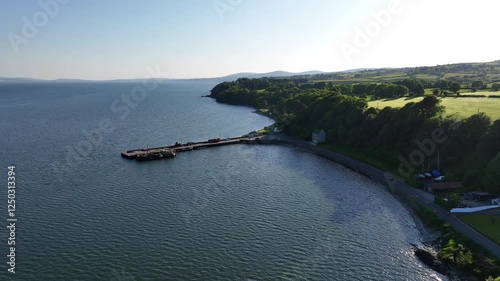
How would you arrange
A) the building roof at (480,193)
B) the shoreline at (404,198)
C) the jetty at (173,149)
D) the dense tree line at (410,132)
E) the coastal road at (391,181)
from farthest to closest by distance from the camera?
the jetty at (173,149) → the dense tree line at (410,132) → the building roof at (480,193) → the coastal road at (391,181) → the shoreline at (404,198)

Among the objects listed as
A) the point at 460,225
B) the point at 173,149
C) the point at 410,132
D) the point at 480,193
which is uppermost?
the point at 410,132

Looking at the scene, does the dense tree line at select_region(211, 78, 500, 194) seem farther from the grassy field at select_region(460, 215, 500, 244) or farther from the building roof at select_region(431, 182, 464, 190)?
the grassy field at select_region(460, 215, 500, 244)

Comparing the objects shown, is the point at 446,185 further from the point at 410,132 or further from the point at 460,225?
the point at 410,132

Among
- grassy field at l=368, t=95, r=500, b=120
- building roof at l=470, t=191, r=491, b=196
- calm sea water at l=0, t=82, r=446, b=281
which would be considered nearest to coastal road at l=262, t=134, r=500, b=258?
calm sea water at l=0, t=82, r=446, b=281

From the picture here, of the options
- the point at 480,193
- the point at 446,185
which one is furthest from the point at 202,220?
the point at 480,193

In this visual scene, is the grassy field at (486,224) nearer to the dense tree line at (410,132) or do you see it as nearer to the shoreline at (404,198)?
the shoreline at (404,198)

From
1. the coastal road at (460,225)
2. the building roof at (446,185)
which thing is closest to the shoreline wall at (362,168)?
the coastal road at (460,225)

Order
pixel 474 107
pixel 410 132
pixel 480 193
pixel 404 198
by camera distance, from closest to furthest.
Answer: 1. pixel 480 193
2. pixel 404 198
3. pixel 410 132
4. pixel 474 107
